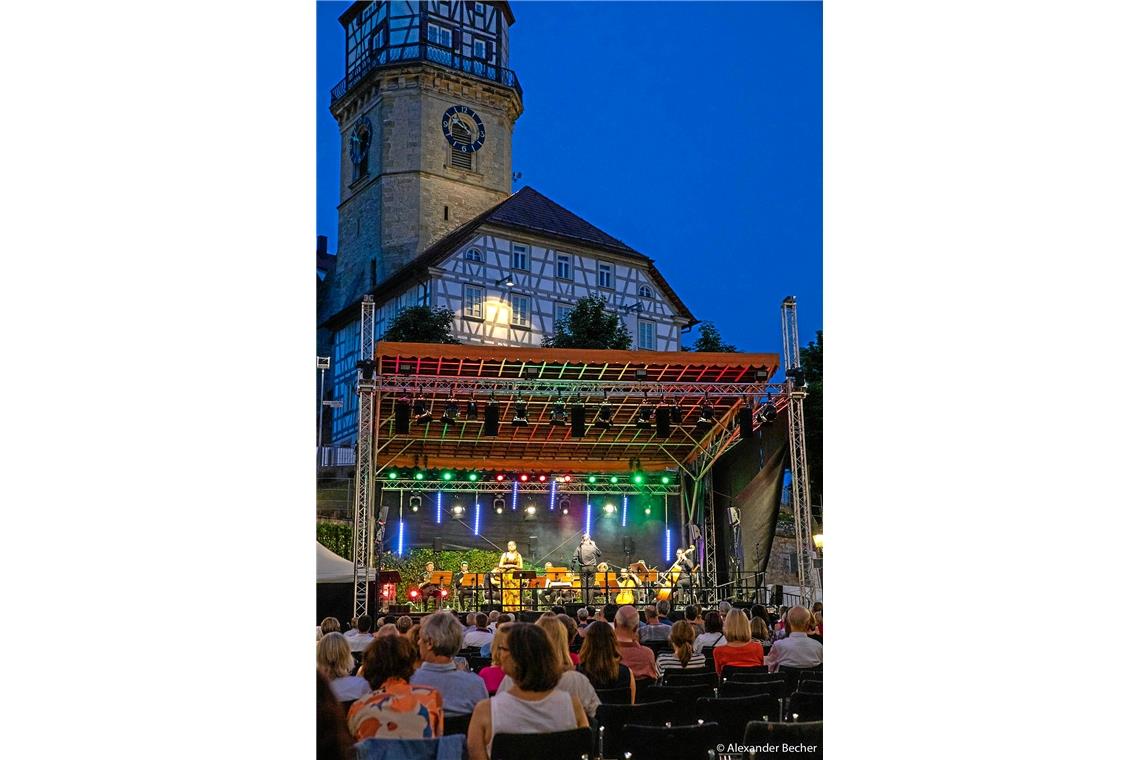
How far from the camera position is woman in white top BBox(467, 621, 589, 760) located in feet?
10.7

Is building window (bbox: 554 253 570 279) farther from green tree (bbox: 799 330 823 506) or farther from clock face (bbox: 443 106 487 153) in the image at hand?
green tree (bbox: 799 330 823 506)

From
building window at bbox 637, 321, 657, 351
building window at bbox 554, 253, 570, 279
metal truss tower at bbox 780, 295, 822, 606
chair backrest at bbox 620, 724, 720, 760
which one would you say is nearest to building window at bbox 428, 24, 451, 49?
building window at bbox 554, 253, 570, 279

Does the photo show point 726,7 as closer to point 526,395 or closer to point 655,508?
point 526,395

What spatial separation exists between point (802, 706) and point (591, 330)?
59.7ft

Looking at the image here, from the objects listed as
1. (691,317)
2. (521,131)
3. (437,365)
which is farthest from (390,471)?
(521,131)

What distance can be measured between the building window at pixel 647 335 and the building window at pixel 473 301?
3.88m

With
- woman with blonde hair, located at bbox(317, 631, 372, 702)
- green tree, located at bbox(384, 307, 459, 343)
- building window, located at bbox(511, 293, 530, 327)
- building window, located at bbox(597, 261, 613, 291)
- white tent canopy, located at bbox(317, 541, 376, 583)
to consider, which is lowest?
white tent canopy, located at bbox(317, 541, 376, 583)

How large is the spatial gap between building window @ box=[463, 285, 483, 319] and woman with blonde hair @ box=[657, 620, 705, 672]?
1784 centimetres

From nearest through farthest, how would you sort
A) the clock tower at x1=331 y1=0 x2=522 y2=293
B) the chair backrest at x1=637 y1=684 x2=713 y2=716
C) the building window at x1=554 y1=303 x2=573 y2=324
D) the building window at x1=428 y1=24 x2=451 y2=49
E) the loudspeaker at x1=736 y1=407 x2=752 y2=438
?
the chair backrest at x1=637 y1=684 x2=713 y2=716, the loudspeaker at x1=736 y1=407 x2=752 y2=438, the building window at x1=554 y1=303 x2=573 y2=324, the clock tower at x1=331 y1=0 x2=522 y2=293, the building window at x1=428 y1=24 x2=451 y2=49

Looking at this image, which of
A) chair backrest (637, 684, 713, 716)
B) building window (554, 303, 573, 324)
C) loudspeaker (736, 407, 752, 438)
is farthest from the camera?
building window (554, 303, 573, 324)

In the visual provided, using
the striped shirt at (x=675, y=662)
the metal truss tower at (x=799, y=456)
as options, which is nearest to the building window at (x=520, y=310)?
the metal truss tower at (x=799, y=456)

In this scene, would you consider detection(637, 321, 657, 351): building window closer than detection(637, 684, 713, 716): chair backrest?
No

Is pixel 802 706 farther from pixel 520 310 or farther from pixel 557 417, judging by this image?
pixel 520 310
